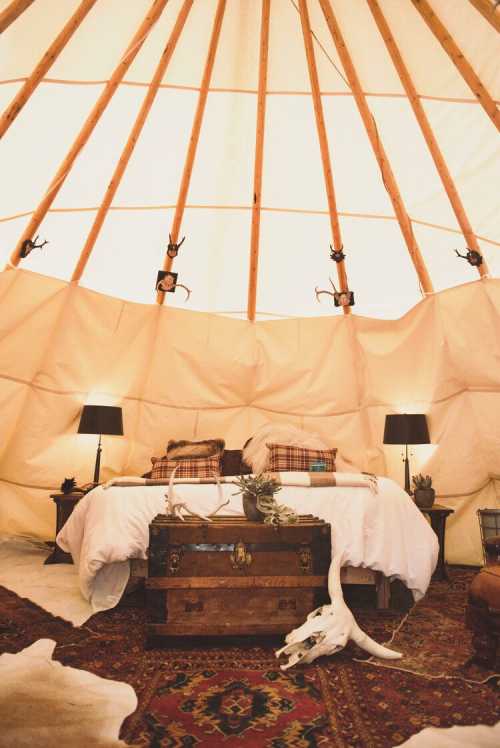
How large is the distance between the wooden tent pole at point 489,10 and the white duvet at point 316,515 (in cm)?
248

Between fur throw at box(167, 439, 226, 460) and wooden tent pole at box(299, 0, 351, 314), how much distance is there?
5.49 feet

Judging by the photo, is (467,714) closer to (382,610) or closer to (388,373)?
(382,610)

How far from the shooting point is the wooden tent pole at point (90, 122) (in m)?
3.19

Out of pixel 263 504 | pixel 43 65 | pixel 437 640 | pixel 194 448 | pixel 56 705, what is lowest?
pixel 56 705

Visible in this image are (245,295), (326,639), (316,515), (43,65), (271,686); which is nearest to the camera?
(271,686)

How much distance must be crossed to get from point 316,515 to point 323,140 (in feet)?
8.51

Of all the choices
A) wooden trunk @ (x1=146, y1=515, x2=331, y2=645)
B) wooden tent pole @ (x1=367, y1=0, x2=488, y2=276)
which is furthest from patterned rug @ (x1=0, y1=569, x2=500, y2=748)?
wooden tent pole @ (x1=367, y1=0, x2=488, y2=276)

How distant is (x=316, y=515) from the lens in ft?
10.2

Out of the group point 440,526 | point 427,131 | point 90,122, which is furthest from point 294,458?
point 90,122

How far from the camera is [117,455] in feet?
16.4

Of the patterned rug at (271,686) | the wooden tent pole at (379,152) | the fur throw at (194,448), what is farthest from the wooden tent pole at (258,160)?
the patterned rug at (271,686)

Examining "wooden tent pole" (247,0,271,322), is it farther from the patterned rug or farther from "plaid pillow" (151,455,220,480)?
the patterned rug

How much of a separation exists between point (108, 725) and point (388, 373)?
378 centimetres

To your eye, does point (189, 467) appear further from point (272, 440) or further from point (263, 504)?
point (263, 504)
